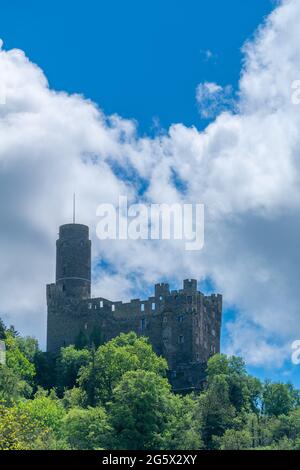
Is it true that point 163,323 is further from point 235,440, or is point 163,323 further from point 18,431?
point 18,431

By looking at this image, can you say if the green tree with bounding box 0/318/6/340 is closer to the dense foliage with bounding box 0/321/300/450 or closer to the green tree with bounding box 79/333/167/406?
the dense foliage with bounding box 0/321/300/450

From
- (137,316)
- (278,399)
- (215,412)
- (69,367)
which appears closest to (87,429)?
(215,412)

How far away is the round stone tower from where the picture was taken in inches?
4867

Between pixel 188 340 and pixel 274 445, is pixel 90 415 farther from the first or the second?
pixel 188 340

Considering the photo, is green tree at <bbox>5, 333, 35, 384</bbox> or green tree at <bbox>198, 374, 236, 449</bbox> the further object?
green tree at <bbox>5, 333, 35, 384</bbox>

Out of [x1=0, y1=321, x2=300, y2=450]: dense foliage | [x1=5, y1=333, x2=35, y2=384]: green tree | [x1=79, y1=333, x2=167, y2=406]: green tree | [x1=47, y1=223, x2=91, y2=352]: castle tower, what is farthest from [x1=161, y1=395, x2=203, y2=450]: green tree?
[x1=47, y1=223, x2=91, y2=352]: castle tower

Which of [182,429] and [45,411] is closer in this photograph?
[182,429]

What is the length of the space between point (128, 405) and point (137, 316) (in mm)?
32297

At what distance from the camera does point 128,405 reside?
285 feet

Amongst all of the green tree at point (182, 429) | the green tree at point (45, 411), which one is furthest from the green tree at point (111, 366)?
the green tree at point (182, 429)

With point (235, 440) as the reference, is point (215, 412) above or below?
above

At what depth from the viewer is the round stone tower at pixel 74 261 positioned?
123625mm

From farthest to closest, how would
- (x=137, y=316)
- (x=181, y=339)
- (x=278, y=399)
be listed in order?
(x=137, y=316)
(x=181, y=339)
(x=278, y=399)
